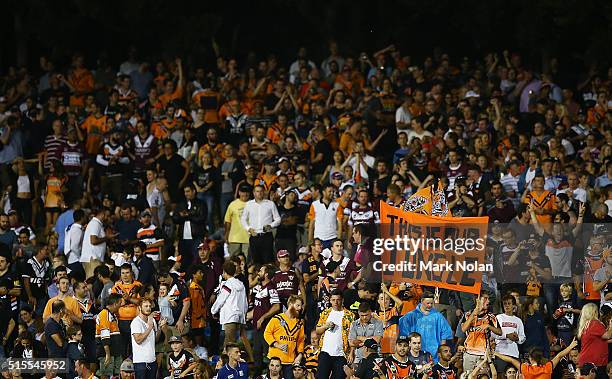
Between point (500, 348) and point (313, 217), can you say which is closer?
point (500, 348)

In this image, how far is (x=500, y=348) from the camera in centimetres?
1864

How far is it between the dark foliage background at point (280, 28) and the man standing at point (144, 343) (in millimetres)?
13354

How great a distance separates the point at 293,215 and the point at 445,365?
15.4 feet

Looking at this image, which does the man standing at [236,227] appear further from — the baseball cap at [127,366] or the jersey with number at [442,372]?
the jersey with number at [442,372]

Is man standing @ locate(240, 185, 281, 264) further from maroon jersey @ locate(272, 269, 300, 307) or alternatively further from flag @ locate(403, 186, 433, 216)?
Result: flag @ locate(403, 186, 433, 216)

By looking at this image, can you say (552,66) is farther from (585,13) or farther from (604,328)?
(604,328)

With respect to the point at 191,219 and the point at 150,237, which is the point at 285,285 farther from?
the point at 191,219

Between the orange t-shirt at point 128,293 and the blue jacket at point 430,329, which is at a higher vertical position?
the orange t-shirt at point 128,293

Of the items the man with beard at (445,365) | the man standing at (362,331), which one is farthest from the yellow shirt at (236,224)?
the man with beard at (445,365)

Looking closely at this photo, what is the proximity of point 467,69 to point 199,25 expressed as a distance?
6.91 meters

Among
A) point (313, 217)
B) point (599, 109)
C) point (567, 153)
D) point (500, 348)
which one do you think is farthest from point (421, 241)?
point (599, 109)

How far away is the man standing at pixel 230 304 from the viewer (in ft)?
63.8

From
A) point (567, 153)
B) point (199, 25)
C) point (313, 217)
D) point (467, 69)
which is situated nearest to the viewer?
point (313, 217)

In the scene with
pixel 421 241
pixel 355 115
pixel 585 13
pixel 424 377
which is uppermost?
pixel 585 13
